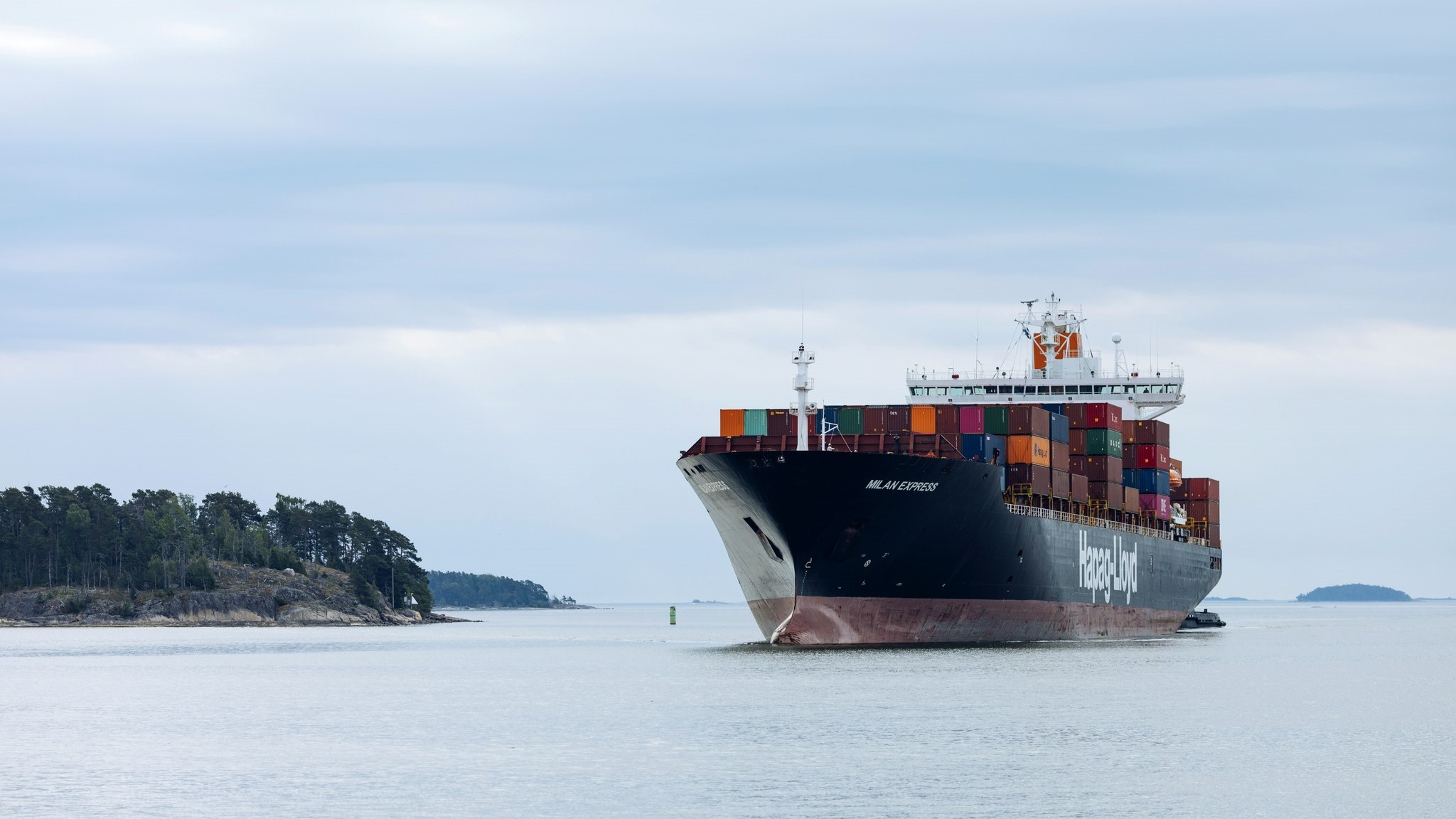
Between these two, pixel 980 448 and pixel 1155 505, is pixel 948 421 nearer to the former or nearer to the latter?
pixel 980 448

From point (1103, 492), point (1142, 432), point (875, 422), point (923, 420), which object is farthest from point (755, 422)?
point (1142, 432)

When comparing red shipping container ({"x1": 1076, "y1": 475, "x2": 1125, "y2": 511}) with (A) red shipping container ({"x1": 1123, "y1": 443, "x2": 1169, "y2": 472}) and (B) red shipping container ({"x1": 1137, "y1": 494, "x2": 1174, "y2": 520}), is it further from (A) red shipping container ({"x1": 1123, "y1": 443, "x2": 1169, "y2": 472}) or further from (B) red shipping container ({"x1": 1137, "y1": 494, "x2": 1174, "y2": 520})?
(A) red shipping container ({"x1": 1123, "y1": 443, "x2": 1169, "y2": 472})

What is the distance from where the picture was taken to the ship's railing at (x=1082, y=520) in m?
70.5

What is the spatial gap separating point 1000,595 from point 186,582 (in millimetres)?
127540

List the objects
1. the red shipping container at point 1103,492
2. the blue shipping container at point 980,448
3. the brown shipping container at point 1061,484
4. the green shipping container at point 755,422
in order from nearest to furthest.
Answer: the blue shipping container at point 980,448 < the green shipping container at point 755,422 < the brown shipping container at point 1061,484 < the red shipping container at point 1103,492

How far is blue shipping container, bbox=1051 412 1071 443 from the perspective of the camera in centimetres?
7606

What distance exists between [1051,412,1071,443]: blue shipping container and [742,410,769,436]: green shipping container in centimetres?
1301

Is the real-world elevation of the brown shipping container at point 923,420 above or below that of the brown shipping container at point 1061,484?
above

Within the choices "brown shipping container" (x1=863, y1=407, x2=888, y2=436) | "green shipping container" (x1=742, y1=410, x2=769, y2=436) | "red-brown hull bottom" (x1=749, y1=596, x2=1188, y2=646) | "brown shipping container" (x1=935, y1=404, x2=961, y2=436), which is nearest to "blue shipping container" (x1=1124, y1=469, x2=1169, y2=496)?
"red-brown hull bottom" (x1=749, y1=596, x2=1188, y2=646)

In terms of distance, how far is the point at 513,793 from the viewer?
31.6 metres

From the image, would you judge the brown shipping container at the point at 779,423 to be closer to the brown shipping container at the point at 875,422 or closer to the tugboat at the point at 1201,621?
the brown shipping container at the point at 875,422

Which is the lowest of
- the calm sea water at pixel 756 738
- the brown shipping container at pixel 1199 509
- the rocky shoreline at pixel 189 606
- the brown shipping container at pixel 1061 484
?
the calm sea water at pixel 756 738

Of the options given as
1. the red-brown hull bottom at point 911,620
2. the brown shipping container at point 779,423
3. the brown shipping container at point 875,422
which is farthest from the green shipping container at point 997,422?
the brown shipping container at point 779,423

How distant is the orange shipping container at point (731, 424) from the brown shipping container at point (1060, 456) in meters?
13.9
